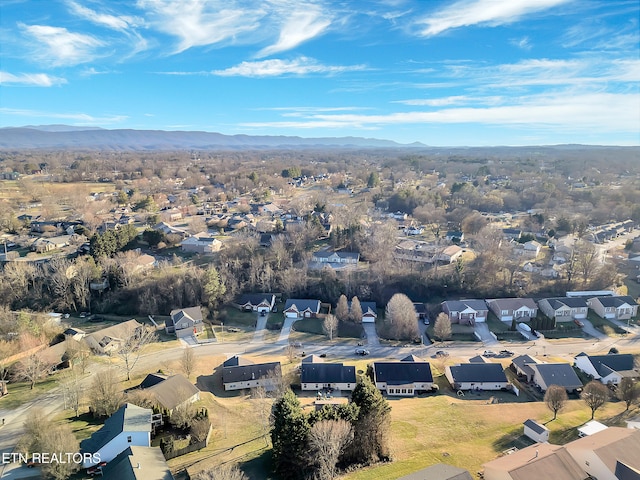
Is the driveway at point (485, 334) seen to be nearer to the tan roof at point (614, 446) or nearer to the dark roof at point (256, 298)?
the tan roof at point (614, 446)

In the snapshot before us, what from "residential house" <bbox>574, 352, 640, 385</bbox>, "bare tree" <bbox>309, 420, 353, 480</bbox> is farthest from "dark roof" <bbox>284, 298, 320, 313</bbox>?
"residential house" <bbox>574, 352, 640, 385</bbox>

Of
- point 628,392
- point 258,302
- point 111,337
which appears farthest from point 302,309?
point 628,392

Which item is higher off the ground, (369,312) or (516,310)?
(516,310)

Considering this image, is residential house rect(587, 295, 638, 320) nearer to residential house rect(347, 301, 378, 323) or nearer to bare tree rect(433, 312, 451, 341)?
bare tree rect(433, 312, 451, 341)

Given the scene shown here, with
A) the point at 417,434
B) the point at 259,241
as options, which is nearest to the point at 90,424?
the point at 417,434

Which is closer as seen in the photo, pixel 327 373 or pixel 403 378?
pixel 327 373

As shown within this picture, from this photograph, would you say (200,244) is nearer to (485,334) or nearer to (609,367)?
(485,334)
